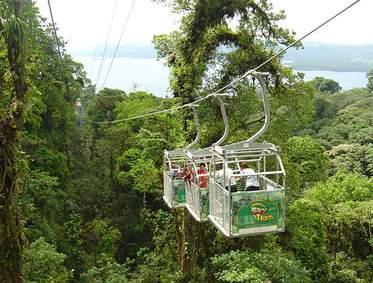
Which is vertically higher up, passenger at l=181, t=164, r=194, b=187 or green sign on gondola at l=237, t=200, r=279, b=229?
passenger at l=181, t=164, r=194, b=187

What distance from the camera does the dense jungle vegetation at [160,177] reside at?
616 centimetres

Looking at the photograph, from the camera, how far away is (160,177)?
17.6m

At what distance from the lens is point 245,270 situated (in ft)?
32.7

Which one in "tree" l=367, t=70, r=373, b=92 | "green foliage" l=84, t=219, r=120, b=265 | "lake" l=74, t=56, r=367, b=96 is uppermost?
"lake" l=74, t=56, r=367, b=96

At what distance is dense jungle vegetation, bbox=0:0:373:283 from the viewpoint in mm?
6156

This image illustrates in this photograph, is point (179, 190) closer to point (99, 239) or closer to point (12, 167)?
point (12, 167)

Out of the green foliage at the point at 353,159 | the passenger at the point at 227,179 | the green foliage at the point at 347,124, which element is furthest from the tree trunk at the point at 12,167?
the green foliage at the point at 347,124

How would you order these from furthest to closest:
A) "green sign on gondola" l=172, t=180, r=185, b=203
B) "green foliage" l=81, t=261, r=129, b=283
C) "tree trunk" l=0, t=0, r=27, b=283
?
1. "green foliage" l=81, t=261, r=129, b=283
2. "green sign on gondola" l=172, t=180, r=185, b=203
3. "tree trunk" l=0, t=0, r=27, b=283

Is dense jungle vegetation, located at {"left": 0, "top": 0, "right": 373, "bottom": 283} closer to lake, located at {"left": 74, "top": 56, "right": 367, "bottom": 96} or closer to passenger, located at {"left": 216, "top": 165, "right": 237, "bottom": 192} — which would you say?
passenger, located at {"left": 216, "top": 165, "right": 237, "bottom": 192}

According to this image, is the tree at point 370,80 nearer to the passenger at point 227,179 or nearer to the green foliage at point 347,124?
the green foliage at point 347,124

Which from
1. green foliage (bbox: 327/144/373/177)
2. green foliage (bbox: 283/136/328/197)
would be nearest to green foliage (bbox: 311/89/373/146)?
green foliage (bbox: 327/144/373/177)

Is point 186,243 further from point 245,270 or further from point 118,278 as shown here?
point 245,270

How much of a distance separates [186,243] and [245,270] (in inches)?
183

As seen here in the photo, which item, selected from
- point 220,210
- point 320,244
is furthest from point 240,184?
point 320,244
